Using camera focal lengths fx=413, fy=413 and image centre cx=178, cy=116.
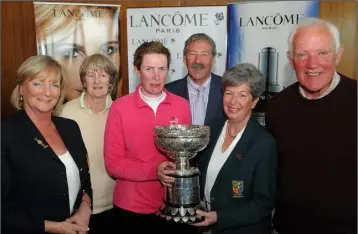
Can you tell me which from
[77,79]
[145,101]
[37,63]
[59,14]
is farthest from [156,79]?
[59,14]

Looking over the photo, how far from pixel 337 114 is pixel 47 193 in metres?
1.30

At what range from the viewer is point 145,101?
206 centimetres

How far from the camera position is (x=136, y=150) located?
6.65 ft

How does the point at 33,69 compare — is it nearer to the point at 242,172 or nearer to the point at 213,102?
the point at 242,172

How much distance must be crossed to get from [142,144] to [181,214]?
39 centimetres

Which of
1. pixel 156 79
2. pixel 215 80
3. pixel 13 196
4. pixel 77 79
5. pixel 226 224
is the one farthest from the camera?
pixel 77 79

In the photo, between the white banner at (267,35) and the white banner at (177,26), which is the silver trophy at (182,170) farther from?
the white banner at (177,26)

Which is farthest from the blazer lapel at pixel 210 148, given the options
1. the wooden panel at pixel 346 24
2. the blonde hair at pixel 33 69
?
the wooden panel at pixel 346 24

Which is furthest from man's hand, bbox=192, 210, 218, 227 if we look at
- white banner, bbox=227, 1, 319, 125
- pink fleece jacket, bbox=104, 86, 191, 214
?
white banner, bbox=227, 1, 319, 125

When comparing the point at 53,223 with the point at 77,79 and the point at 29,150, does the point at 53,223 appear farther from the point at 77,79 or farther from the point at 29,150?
the point at 77,79

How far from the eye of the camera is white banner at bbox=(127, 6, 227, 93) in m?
3.37

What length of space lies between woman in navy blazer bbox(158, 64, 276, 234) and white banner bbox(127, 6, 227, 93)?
1.45 meters

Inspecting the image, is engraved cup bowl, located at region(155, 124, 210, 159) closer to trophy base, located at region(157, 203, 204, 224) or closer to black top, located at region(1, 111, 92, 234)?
trophy base, located at region(157, 203, 204, 224)

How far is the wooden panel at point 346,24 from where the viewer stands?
317 centimetres
